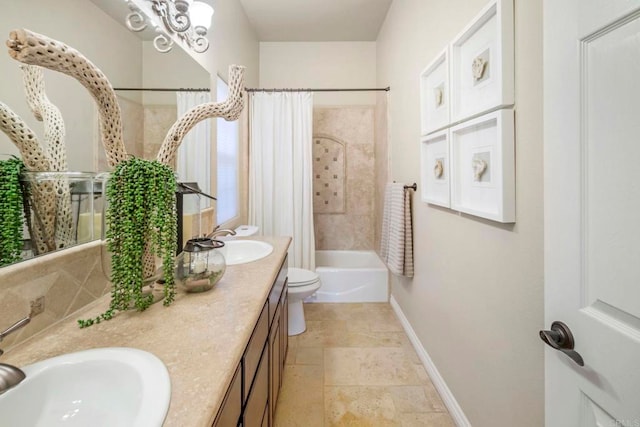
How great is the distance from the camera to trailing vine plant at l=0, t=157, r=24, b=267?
2.20ft

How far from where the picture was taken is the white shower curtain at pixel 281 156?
2844 millimetres

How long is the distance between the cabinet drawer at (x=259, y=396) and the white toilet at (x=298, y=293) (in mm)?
1010

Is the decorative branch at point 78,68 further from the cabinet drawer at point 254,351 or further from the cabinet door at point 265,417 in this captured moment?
the cabinet door at point 265,417

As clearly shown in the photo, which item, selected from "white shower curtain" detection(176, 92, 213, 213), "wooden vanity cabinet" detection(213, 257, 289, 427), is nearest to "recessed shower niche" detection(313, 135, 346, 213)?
"white shower curtain" detection(176, 92, 213, 213)

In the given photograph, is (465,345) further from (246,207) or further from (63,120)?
(246,207)

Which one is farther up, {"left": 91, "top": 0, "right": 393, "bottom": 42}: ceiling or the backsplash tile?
{"left": 91, "top": 0, "right": 393, "bottom": 42}: ceiling

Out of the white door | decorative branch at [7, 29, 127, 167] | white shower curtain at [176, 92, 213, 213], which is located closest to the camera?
the white door

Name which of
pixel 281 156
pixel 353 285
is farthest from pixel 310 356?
pixel 281 156

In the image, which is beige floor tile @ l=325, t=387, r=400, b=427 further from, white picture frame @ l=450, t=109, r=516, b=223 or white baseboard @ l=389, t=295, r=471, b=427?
white picture frame @ l=450, t=109, r=516, b=223

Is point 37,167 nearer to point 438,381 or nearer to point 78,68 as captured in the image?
point 78,68

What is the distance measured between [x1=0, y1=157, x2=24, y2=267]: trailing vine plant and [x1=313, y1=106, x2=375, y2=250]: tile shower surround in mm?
3002

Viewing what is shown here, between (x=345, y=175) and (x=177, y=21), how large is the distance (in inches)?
94.0

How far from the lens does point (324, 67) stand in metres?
3.56

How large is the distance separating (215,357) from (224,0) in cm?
265
